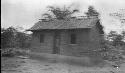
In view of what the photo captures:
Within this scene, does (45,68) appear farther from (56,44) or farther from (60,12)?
(60,12)

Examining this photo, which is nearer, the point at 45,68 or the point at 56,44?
the point at 45,68

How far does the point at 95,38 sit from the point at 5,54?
12349mm

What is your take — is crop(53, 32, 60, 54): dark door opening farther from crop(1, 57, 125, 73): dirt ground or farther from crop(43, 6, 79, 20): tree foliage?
crop(43, 6, 79, 20): tree foliage

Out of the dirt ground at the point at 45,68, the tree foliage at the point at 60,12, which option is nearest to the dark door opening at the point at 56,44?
the dirt ground at the point at 45,68

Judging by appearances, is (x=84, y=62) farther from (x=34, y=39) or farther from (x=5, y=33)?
(x=5, y=33)

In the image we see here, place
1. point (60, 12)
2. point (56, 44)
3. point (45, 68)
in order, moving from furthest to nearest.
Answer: point (60, 12) → point (56, 44) → point (45, 68)

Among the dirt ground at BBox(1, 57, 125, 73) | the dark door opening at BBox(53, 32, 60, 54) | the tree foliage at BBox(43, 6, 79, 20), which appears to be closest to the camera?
the dirt ground at BBox(1, 57, 125, 73)

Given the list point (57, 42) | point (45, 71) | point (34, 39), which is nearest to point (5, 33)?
point (34, 39)

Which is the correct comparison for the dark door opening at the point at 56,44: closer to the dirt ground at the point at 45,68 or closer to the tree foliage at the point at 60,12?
the dirt ground at the point at 45,68

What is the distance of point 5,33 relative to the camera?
34188mm

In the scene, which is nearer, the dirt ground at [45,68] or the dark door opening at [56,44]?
the dirt ground at [45,68]

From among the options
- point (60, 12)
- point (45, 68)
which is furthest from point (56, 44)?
point (60, 12)

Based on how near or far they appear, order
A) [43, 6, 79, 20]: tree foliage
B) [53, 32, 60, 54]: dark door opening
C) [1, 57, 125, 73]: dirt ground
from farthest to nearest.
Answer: [43, 6, 79, 20]: tree foliage, [53, 32, 60, 54]: dark door opening, [1, 57, 125, 73]: dirt ground

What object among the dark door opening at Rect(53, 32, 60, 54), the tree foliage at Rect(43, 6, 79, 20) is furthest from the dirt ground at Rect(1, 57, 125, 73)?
the tree foliage at Rect(43, 6, 79, 20)
